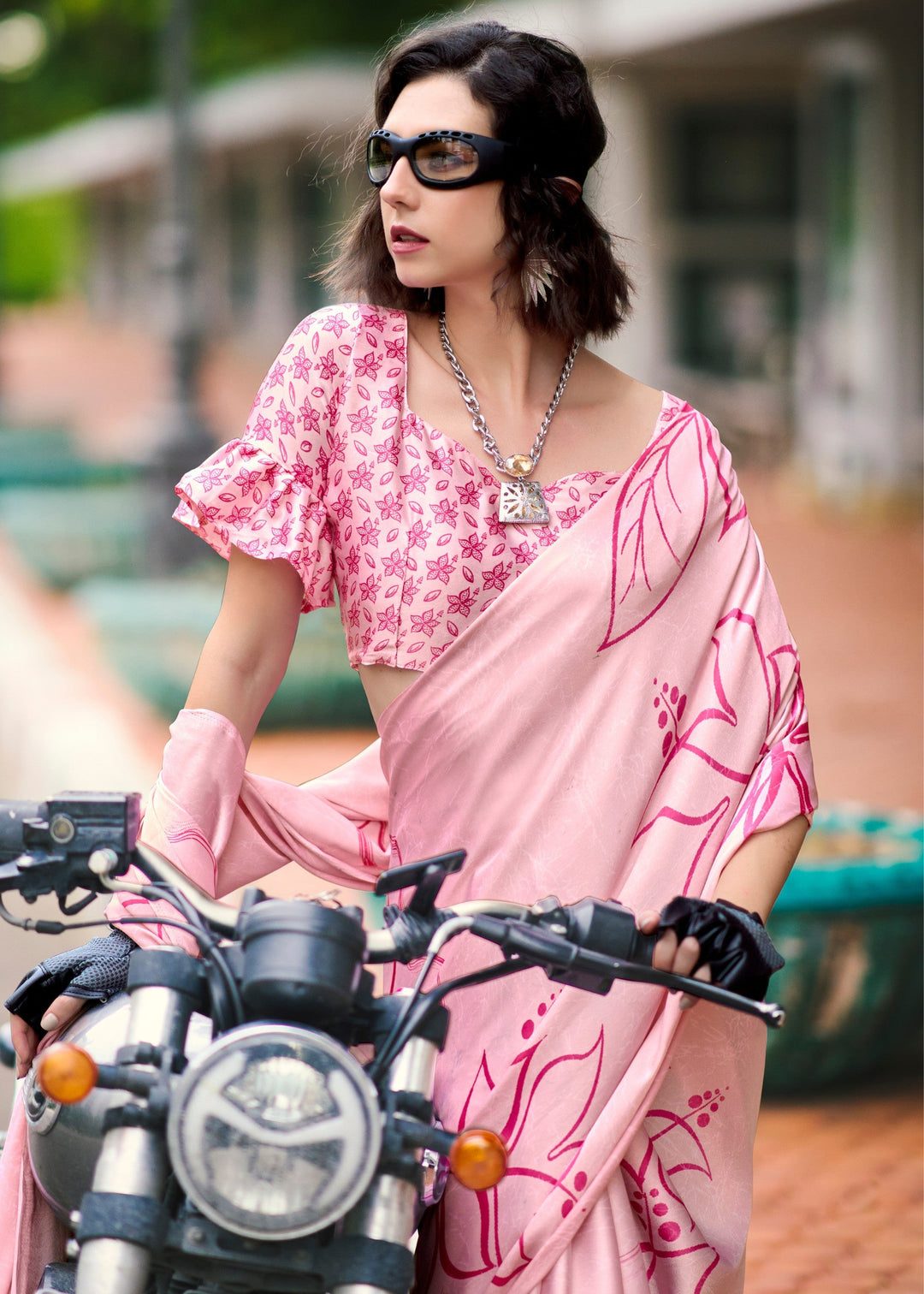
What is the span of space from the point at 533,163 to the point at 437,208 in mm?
157

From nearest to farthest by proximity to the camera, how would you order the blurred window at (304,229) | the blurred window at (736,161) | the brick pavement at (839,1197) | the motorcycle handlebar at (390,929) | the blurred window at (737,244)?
the motorcycle handlebar at (390,929)
the brick pavement at (839,1197)
the blurred window at (736,161)
the blurred window at (737,244)
the blurred window at (304,229)

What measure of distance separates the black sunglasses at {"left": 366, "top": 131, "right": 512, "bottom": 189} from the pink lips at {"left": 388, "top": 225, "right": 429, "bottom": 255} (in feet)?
0.22

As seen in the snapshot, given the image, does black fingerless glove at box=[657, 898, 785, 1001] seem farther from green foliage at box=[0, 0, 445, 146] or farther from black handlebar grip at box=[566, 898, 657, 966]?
green foliage at box=[0, 0, 445, 146]

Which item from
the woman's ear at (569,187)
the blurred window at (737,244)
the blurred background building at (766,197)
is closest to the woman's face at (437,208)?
the woman's ear at (569,187)

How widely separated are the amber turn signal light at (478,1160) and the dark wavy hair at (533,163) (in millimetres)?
1186

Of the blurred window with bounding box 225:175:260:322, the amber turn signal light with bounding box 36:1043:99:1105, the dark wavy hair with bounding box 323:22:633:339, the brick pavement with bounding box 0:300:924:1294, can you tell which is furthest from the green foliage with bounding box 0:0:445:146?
the amber turn signal light with bounding box 36:1043:99:1105

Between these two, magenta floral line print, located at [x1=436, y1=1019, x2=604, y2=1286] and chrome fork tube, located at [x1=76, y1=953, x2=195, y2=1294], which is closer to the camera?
chrome fork tube, located at [x1=76, y1=953, x2=195, y2=1294]

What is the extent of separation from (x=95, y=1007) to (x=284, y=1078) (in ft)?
2.07

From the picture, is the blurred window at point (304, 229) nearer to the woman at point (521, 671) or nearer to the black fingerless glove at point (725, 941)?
the woman at point (521, 671)

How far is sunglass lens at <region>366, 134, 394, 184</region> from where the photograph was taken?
90.7 inches

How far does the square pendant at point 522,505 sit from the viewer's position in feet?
7.42

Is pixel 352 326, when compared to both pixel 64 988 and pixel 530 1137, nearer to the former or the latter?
pixel 64 988

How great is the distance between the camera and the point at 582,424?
94.0 inches

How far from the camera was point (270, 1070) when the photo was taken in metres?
1.56
